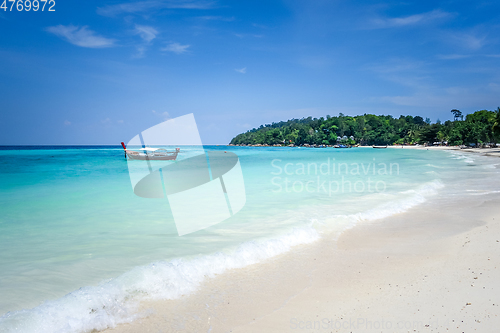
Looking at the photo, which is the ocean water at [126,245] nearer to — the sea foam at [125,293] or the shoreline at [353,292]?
the sea foam at [125,293]

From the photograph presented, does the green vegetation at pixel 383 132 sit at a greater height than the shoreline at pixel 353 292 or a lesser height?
greater

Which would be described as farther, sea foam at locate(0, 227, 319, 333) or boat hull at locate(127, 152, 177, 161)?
boat hull at locate(127, 152, 177, 161)

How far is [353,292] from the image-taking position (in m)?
3.79

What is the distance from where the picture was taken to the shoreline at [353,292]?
3127 mm

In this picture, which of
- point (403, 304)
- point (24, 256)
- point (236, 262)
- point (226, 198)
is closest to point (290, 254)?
point (236, 262)

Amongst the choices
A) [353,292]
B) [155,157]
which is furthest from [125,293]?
[155,157]

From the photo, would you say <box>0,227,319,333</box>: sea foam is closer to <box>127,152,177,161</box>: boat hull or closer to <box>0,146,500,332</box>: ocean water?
<box>0,146,500,332</box>: ocean water

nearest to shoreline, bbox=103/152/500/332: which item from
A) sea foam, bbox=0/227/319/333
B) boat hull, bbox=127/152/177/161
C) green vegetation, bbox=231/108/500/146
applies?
sea foam, bbox=0/227/319/333

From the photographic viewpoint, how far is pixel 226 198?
12.2 m

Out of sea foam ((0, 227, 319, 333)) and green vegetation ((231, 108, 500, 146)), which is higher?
green vegetation ((231, 108, 500, 146))

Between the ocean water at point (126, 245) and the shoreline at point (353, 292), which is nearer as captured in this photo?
the shoreline at point (353, 292)

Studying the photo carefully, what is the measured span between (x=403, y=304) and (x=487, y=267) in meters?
1.97

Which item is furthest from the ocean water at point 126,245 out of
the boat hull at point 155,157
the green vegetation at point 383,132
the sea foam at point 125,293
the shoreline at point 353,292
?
the green vegetation at point 383,132

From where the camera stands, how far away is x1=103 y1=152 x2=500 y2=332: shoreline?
313cm
